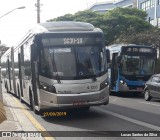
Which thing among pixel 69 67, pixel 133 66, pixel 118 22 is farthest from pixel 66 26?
pixel 118 22

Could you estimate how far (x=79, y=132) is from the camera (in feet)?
35.7

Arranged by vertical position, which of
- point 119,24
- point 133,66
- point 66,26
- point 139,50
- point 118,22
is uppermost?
point 66,26

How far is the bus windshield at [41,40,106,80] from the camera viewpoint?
523 inches

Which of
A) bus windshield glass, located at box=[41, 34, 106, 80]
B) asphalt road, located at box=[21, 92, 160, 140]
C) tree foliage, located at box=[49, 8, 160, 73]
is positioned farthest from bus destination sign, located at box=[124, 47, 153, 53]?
tree foliage, located at box=[49, 8, 160, 73]

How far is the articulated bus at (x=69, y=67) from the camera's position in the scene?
517 inches

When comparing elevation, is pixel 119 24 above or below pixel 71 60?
below

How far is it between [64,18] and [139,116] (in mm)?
45462

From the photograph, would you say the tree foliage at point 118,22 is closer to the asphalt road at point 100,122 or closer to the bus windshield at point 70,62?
the asphalt road at point 100,122

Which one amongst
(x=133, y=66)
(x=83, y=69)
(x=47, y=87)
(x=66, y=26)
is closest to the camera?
(x=47, y=87)

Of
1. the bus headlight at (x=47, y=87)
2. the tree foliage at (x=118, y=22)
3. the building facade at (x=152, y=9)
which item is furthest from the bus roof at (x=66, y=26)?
the building facade at (x=152, y=9)

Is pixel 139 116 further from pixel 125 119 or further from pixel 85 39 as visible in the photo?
pixel 85 39

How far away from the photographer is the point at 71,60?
13.4 meters

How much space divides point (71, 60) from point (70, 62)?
0.24ft

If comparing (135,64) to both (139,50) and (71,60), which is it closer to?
(139,50)
